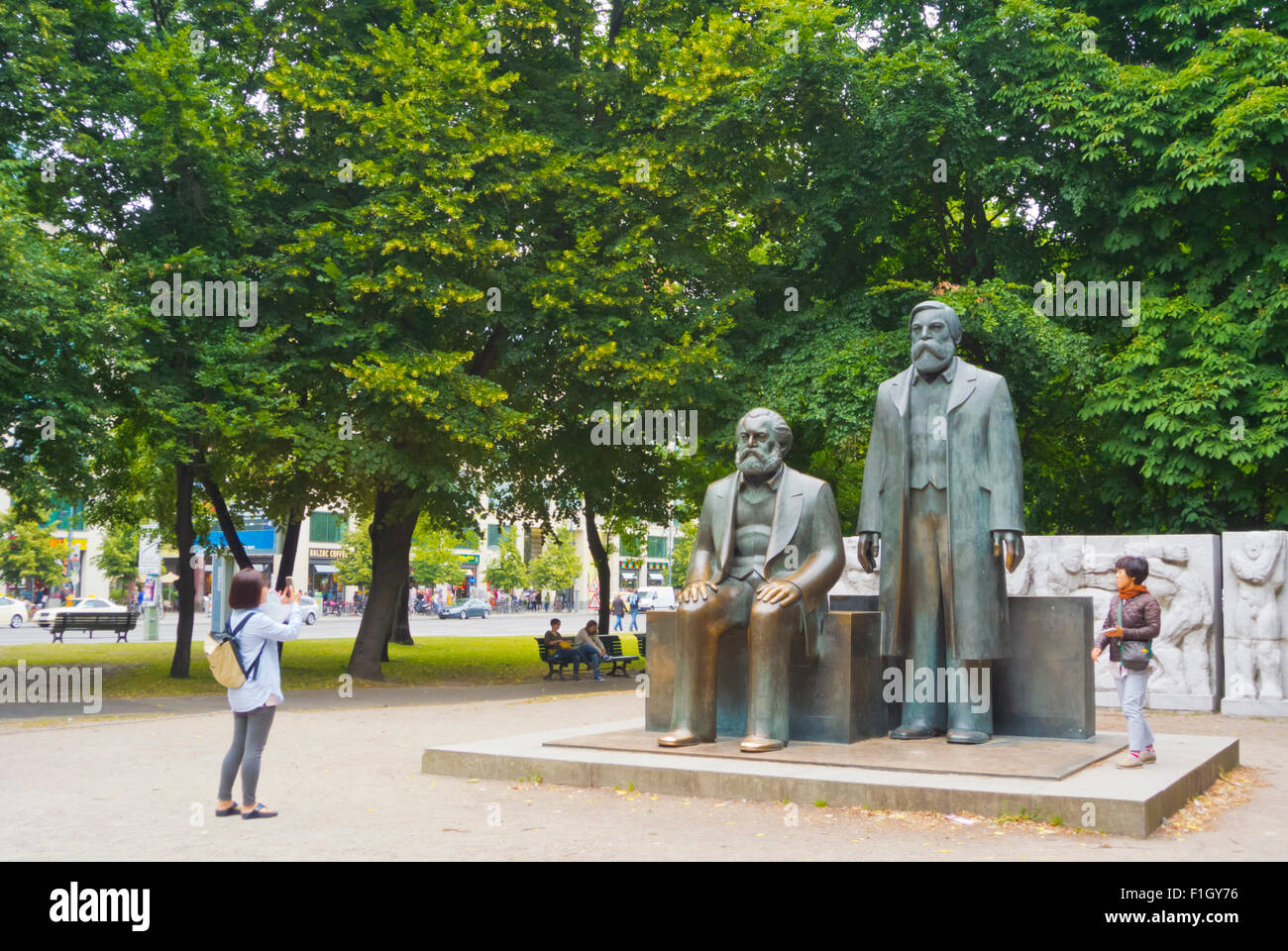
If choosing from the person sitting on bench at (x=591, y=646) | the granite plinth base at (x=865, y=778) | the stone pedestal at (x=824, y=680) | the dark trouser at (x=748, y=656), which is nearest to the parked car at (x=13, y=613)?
the person sitting on bench at (x=591, y=646)

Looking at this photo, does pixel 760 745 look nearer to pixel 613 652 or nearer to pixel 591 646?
pixel 591 646

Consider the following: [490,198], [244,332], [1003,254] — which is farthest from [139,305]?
[1003,254]

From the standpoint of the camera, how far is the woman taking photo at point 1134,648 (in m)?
9.23

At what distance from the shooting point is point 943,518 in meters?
10.1

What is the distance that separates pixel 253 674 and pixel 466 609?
198ft

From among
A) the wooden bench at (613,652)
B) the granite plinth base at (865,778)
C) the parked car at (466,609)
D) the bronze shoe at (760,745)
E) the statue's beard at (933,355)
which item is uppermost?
the statue's beard at (933,355)

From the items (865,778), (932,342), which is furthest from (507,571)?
(865,778)

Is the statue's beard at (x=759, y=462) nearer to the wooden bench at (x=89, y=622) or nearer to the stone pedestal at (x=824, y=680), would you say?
the stone pedestal at (x=824, y=680)

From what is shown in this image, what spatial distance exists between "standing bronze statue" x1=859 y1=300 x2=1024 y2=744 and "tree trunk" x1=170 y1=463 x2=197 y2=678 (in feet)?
49.1

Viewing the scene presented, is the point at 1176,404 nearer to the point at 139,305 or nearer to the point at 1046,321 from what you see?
the point at 1046,321

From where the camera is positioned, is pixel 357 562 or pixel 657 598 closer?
pixel 657 598

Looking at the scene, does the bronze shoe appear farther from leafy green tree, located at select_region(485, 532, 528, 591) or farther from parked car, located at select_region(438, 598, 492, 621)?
leafy green tree, located at select_region(485, 532, 528, 591)

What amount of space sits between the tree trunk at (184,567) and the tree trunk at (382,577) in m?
3.24

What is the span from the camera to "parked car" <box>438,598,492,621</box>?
66669 millimetres
